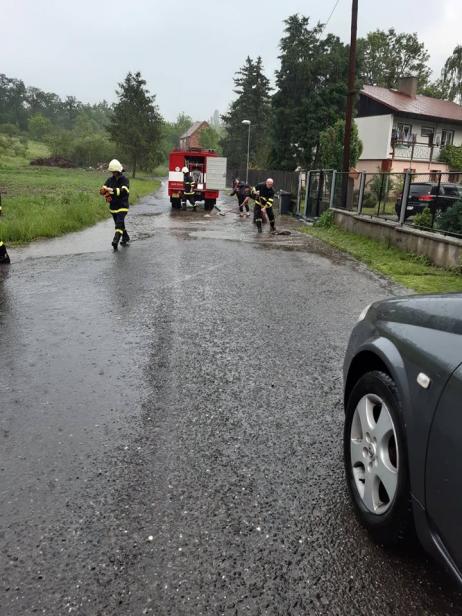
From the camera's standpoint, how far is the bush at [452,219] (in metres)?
9.96

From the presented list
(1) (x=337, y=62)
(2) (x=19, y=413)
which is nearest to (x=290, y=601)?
(2) (x=19, y=413)

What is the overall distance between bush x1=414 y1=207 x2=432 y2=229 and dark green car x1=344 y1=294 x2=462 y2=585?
29.5 feet

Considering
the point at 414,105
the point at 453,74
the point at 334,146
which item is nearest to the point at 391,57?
the point at 453,74

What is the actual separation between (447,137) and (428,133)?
223 cm

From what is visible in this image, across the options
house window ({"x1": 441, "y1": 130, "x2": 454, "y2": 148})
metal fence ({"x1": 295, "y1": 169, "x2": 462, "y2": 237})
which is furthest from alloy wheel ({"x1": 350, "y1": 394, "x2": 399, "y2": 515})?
house window ({"x1": 441, "y1": 130, "x2": 454, "y2": 148})

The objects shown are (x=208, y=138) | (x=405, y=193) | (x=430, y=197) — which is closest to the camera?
(x=430, y=197)

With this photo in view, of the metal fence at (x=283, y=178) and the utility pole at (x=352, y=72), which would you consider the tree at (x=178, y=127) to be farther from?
the utility pole at (x=352, y=72)

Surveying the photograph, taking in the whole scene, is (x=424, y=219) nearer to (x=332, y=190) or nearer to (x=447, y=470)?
(x=332, y=190)

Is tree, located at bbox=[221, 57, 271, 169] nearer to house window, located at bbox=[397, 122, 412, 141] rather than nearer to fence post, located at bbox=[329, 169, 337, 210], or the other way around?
house window, located at bbox=[397, 122, 412, 141]

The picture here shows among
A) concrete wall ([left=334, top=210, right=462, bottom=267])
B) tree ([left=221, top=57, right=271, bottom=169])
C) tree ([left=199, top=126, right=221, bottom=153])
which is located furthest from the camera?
tree ([left=199, top=126, right=221, bottom=153])

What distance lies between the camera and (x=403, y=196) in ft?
39.4

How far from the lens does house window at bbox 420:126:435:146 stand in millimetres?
42469

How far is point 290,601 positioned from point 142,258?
365 inches

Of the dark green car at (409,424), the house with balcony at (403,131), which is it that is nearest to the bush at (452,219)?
the dark green car at (409,424)
